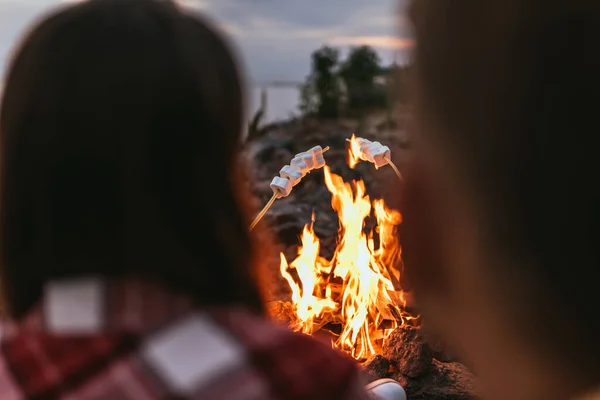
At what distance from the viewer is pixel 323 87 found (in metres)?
6.83

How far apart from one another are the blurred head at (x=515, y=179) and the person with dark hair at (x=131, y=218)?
274 millimetres

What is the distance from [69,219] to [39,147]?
96 mm

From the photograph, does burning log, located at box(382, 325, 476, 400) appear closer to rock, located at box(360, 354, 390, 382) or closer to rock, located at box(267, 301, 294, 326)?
rock, located at box(360, 354, 390, 382)

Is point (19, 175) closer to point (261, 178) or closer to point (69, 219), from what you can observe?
point (69, 219)

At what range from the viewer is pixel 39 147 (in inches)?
37.5

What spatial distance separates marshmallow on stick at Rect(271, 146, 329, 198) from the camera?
315 cm

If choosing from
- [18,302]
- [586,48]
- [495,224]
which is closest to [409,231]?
[495,224]

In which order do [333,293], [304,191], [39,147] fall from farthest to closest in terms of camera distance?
[304,191] → [333,293] → [39,147]

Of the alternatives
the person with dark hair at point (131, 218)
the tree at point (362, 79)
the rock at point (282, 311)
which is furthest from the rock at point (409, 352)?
the tree at point (362, 79)

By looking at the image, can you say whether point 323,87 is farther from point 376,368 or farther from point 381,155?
point 376,368

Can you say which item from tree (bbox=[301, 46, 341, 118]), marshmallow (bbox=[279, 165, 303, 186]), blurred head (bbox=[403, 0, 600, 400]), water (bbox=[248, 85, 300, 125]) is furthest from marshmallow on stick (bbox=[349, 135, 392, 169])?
tree (bbox=[301, 46, 341, 118])

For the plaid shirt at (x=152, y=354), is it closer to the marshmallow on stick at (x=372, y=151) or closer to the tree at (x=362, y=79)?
the marshmallow on stick at (x=372, y=151)

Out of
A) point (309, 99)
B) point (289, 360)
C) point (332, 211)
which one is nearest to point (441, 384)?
point (289, 360)

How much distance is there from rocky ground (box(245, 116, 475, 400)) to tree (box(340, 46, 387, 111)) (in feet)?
0.57
